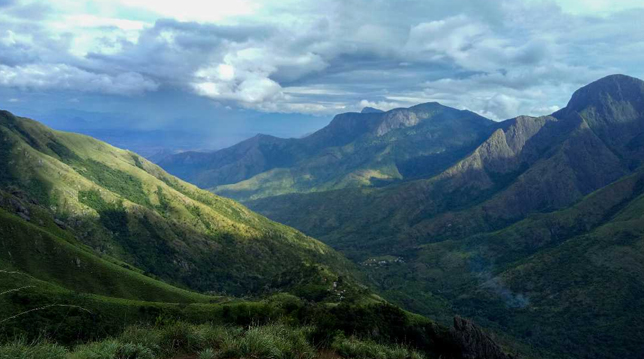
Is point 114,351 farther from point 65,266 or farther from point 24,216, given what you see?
point 24,216

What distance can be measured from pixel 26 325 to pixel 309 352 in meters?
68.8

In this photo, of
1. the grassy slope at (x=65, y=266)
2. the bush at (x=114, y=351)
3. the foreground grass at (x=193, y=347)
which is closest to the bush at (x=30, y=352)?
the foreground grass at (x=193, y=347)

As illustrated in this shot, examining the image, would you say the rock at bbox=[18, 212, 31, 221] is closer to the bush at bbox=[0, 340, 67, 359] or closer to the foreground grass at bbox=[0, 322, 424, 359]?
the foreground grass at bbox=[0, 322, 424, 359]

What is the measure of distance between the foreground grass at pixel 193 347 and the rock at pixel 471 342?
88110 mm

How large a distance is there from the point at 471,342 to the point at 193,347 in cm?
9959

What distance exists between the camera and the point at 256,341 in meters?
16.8

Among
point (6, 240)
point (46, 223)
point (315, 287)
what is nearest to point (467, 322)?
point (315, 287)

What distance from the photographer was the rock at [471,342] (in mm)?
95500

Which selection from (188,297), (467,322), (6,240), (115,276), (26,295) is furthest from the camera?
(188,297)

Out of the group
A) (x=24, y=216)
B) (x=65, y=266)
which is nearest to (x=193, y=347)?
(x=65, y=266)

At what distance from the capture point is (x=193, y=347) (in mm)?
18234

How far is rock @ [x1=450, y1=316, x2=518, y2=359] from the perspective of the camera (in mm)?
95500

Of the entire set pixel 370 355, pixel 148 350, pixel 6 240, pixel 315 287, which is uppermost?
pixel 148 350

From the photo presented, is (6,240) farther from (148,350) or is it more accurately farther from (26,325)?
(148,350)
